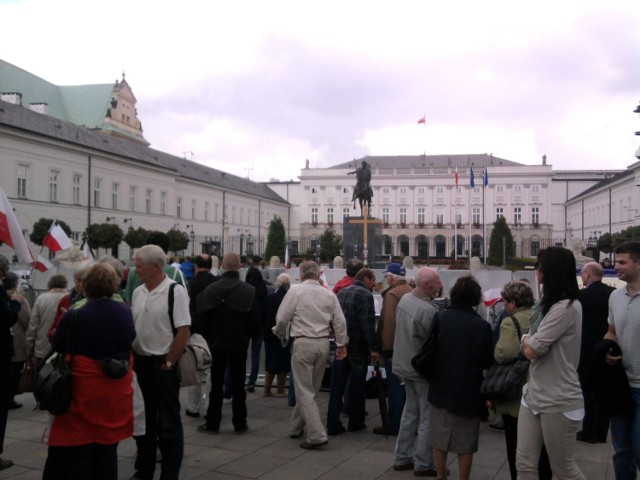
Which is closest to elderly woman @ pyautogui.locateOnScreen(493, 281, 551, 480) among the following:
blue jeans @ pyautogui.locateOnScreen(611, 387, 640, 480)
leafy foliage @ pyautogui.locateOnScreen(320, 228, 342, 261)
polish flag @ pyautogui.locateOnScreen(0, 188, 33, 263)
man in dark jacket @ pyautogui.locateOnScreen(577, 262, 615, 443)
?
blue jeans @ pyautogui.locateOnScreen(611, 387, 640, 480)

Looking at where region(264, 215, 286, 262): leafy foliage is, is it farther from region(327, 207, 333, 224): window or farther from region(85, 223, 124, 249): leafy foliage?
region(327, 207, 333, 224): window

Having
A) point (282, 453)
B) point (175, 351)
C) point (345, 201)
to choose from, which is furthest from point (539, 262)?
point (345, 201)

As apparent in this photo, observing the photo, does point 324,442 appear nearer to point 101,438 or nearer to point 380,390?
point 380,390

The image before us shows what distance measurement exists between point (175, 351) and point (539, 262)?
9.63 ft

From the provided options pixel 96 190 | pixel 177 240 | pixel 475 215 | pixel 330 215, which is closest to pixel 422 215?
pixel 475 215

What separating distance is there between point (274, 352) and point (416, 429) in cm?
372

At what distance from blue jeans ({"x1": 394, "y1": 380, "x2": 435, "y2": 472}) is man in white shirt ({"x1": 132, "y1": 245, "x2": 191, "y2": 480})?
2.03 metres

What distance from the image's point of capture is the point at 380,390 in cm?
718

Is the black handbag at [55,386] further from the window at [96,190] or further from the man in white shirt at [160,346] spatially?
the window at [96,190]

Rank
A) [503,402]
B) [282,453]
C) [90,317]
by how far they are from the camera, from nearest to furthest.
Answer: [90,317]
[503,402]
[282,453]

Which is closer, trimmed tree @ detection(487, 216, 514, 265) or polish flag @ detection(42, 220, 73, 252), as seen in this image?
polish flag @ detection(42, 220, 73, 252)

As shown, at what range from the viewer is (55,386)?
13.2 feet

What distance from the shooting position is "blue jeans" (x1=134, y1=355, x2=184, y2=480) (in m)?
5.40

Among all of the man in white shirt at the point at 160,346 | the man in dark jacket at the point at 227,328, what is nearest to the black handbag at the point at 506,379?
the man in white shirt at the point at 160,346
